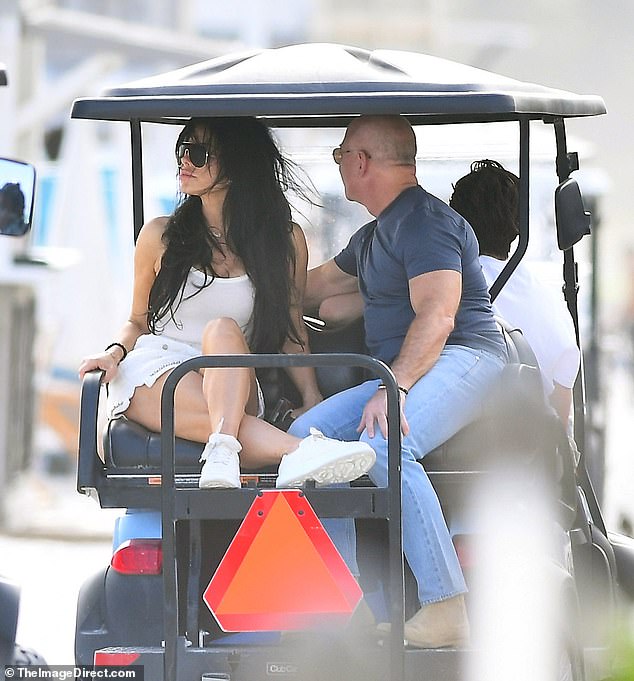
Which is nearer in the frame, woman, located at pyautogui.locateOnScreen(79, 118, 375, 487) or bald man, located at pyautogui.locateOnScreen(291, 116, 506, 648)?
bald man, located at pyautogui.locateOnScreen(291, 116, 506, 648)

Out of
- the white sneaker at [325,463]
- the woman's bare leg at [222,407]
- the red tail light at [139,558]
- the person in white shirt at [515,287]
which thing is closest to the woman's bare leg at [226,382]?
the woman's bare leg at [222,407]

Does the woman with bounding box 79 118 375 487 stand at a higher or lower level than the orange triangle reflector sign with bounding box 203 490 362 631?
higher

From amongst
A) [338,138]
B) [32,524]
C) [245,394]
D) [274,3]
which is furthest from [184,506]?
[274,3]

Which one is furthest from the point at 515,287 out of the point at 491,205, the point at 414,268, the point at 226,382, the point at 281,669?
the point at 281,669

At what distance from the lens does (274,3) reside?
77.9ft

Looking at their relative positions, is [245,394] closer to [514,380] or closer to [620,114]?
[514,380]

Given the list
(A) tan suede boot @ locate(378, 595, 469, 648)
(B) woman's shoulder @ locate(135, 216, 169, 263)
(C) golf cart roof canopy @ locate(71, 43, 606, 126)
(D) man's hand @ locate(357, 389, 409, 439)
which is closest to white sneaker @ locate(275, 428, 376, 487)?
(D) man's hand @ locate(357, 389, 409, 439)

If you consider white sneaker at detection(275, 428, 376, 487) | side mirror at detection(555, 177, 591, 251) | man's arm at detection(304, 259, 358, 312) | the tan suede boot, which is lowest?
the tan suede boot

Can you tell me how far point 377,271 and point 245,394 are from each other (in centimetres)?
57

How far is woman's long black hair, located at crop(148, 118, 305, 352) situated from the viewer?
3914mm

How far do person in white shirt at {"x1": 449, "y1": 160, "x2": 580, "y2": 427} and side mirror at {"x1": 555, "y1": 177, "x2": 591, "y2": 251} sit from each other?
0.97 ft

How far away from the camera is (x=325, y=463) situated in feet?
10.8

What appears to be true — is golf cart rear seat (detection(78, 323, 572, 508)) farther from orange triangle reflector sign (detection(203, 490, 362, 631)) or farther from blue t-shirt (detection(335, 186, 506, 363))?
orange triangle reflector sign (detection(203, 490, 362, 631))

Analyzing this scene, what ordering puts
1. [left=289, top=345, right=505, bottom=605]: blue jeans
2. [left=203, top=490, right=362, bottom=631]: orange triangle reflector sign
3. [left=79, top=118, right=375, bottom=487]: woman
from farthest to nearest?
[left=79, top=118, right=375, bottom=487]: woman → [left=289, top=345, right=505, bottom=605]: blue jeans → [left=203, top=490, right=362, bottom=631]: orange triangle reflector sign
